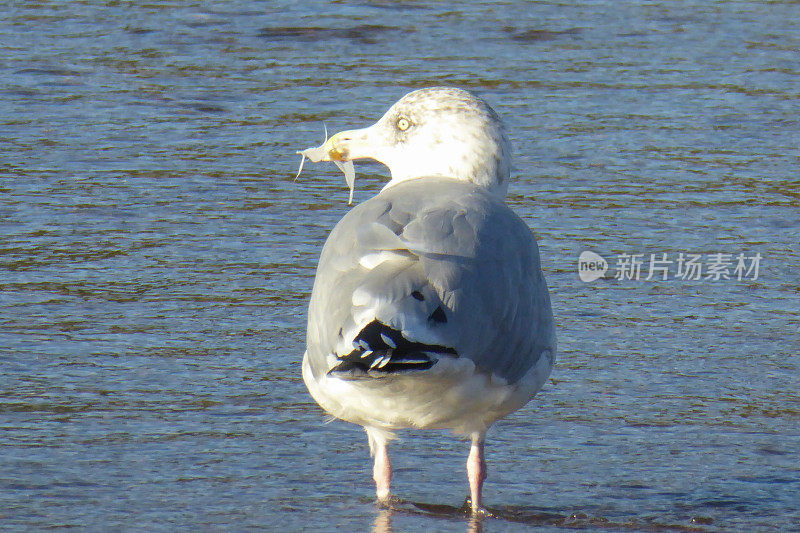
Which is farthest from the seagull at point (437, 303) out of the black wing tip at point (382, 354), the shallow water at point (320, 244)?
the shallow water at point (320, 244)

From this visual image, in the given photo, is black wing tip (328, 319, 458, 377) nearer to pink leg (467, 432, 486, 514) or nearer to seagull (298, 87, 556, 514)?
seagull (298, 87, 556, 514)

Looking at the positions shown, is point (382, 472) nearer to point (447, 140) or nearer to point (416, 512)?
point (416, 512)

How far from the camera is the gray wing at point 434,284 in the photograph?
12.4ft

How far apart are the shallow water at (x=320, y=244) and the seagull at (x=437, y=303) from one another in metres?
0.41

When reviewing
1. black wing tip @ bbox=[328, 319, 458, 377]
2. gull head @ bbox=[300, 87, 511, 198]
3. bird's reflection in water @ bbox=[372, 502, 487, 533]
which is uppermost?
gull head @ bbox=[300, 87, 511, 198]

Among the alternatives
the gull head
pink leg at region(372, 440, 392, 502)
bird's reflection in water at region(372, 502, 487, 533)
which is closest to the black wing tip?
bird's reflection in water at region(372, 502, 487, 533)

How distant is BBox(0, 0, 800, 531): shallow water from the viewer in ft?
15.4

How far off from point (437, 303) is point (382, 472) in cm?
95

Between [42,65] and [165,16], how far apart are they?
1.59m

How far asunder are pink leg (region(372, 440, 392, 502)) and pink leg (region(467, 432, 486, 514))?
10.0 inches

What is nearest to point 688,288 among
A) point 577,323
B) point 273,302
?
point 577,323

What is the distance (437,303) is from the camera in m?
3.88

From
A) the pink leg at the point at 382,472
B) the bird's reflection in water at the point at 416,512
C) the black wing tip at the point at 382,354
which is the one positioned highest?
the black wing tip at the point at 382,354

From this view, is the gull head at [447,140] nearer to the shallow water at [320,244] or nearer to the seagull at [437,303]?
the seagull at [437,303]
